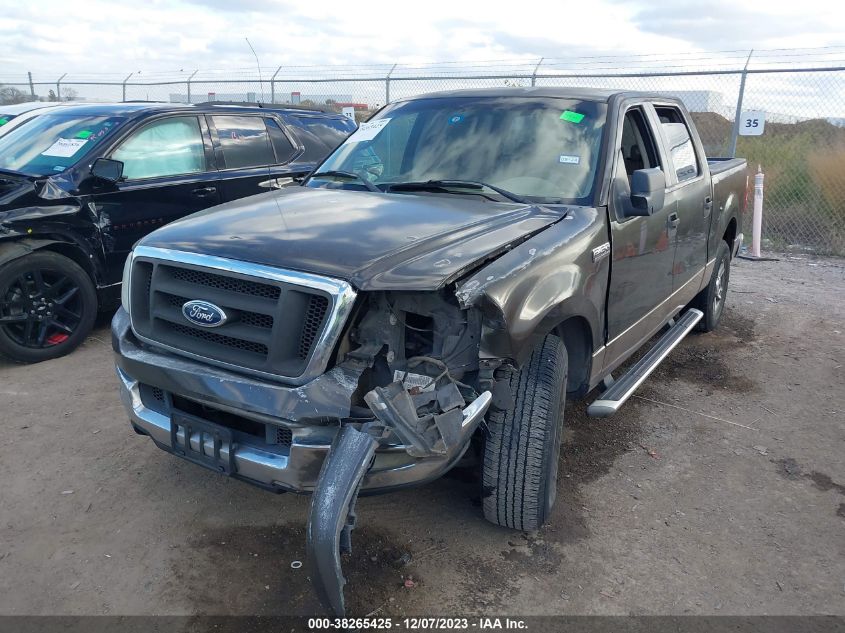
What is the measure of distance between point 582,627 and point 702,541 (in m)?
0.87

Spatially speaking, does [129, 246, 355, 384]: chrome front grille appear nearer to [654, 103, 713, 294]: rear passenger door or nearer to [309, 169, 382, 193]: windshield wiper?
[309, 169, 382, 193]: windshield wiper

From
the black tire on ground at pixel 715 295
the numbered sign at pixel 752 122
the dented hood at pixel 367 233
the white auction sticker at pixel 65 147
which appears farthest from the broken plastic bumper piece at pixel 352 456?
the numbered sign at pixel 752 122

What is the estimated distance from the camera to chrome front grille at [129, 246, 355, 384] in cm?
254

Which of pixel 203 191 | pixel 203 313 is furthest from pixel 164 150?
pixel 203 313

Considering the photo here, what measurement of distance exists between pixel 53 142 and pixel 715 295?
5715 mm

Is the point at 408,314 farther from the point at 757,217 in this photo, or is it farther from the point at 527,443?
the point at 757,217

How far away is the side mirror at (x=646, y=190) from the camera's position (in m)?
3.52

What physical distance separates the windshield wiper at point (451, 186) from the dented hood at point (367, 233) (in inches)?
3.9

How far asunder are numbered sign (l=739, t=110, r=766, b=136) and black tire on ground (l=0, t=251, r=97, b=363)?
9.05m

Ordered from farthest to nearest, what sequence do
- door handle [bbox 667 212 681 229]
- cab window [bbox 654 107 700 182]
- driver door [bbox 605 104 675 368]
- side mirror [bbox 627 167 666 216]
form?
cab window [bbox 654 107 700 182], door handle [bbox 667 212 681 229], driver door [bbox 605 104 675 368], side mirror [bbox 627 167 666 216]

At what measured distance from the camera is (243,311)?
270cm

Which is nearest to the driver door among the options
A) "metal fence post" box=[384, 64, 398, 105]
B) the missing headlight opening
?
the missing headlight opening

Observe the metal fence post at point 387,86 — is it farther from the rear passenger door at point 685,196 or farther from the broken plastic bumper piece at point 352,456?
the broken plastic bumper piece at point 352,456

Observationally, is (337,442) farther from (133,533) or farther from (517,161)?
(517,161)
